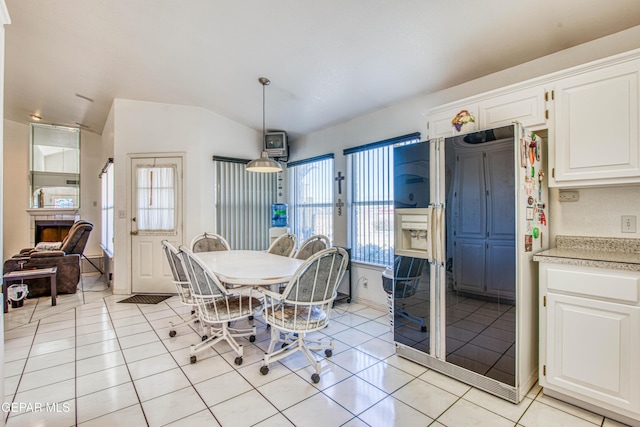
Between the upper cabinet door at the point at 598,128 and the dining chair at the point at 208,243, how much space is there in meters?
3.58

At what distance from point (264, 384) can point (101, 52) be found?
3.87 metres

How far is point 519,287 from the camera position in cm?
201

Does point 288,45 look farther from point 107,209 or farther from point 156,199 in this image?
point 107,209

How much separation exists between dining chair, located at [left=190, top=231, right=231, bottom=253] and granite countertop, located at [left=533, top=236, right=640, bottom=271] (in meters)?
3.42

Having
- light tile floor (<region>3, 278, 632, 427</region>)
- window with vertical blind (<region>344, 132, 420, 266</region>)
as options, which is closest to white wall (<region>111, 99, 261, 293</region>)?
light tile floor (<region>3, 278, 632, 427</region>)

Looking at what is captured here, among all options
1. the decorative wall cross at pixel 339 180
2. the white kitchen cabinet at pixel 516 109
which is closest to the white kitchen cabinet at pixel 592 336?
the white kitchen cabinet at pixel 516 109

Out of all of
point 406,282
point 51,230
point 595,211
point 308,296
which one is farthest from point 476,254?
point 51,230

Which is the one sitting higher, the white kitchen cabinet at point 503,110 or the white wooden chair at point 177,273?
the white kitchen cabinet at point 503,110

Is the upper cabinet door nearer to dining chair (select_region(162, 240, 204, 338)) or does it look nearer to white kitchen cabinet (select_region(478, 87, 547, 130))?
white kitchen cabinet (select_region(478, 87, 547, 130))

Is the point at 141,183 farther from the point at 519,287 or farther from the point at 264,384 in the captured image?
the point at 519,287

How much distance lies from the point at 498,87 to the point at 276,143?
3.32 metres

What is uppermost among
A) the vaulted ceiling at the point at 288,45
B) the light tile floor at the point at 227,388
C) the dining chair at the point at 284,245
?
the vaulted ceiling at the point at 288,45

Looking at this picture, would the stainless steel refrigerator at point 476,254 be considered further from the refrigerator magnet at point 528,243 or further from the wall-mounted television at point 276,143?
the wall-mounted television at point 276,143

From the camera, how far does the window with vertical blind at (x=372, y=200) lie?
380 centimetres
